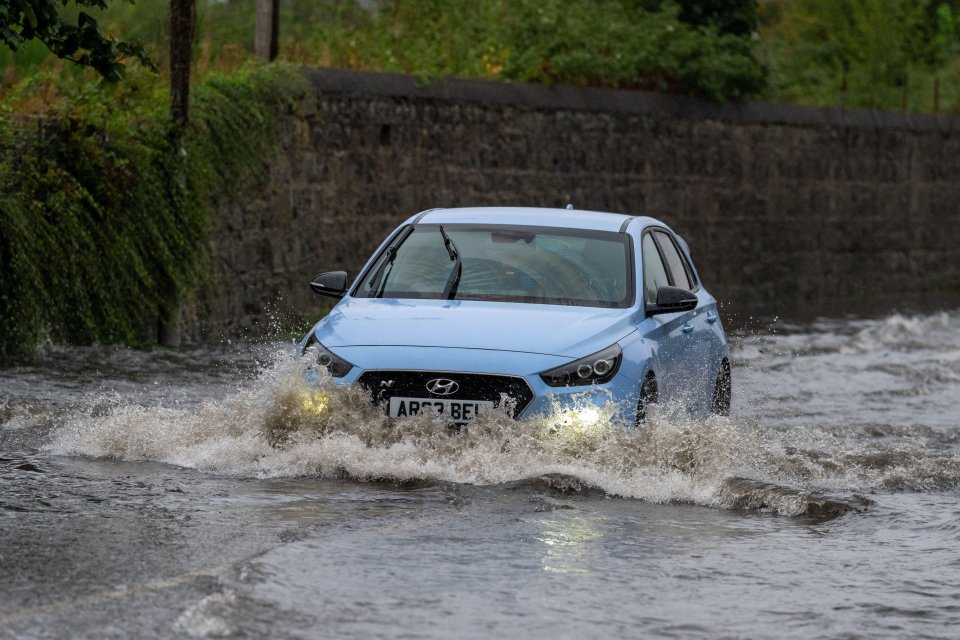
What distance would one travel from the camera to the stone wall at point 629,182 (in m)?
20.2

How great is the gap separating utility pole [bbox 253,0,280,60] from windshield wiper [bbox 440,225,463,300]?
9.53 m

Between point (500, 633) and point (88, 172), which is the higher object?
point (88, 172)

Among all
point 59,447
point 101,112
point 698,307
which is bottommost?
point 59,447

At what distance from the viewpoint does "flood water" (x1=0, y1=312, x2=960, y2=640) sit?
6348 mm

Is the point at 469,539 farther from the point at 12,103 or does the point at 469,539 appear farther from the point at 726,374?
the point at 12,103

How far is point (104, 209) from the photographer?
16.5 metres

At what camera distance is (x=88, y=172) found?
16.4 meters

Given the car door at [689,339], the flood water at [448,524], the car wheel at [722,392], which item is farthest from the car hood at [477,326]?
the car wheel at [722,392]

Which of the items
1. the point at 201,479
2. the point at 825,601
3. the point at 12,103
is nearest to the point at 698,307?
the point at 201,479

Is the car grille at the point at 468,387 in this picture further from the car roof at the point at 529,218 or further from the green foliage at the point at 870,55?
the green foliage at the point at 870,55

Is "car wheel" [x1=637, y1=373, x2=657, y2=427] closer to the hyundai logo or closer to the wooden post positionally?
the hyundai logo

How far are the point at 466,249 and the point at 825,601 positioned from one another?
475 centimetres

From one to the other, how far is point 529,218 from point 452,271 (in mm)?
807

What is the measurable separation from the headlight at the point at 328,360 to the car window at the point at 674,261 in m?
2.86
